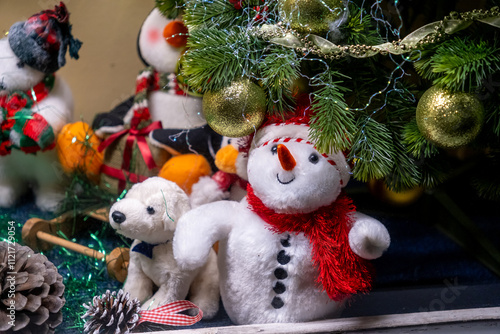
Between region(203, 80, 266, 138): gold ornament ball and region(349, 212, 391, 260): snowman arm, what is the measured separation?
209 millimetres

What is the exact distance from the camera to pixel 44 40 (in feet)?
2.91

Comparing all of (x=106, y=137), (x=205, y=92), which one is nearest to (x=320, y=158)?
(x=205, y=92)

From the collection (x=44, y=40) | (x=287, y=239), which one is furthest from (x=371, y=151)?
(x=44, y=40)

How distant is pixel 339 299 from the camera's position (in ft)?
2.48

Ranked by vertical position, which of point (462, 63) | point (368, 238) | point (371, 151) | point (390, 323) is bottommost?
point (390, 323)

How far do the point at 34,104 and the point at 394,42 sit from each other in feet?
2.13

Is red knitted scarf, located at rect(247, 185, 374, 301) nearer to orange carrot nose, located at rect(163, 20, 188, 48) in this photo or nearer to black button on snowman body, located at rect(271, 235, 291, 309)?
black button on snowman body, located at rect(271, 235, 291, 309)

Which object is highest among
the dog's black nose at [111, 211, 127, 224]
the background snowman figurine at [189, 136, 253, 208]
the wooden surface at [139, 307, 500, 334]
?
the dog's black nose at [111, 211, 127, 224]

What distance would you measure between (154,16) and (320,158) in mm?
488

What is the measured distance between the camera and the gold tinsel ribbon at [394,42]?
2.22 feet

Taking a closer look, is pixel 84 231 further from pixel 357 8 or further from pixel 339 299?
pixel 357 8

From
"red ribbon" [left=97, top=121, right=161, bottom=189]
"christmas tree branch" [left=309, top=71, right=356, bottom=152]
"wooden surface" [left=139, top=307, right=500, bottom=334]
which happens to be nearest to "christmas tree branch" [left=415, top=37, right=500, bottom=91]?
"christmas tree branch" [left=309, top=71, right=356, bottom=152]

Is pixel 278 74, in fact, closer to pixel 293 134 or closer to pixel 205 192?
pixel 293 134

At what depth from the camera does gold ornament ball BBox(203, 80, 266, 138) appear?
2.32 ft
